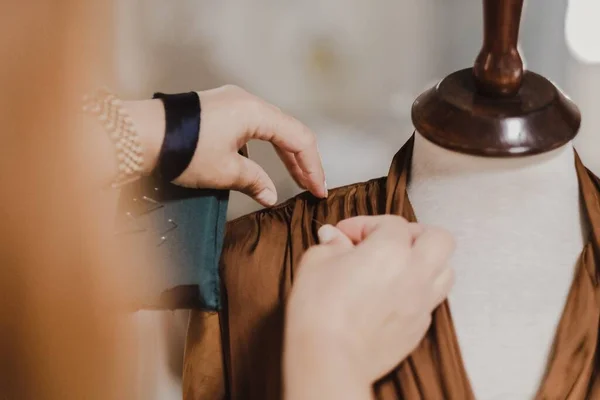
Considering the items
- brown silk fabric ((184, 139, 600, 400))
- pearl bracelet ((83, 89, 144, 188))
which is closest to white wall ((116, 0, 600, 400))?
brown silk fabric ((184, 139, 600, 400))

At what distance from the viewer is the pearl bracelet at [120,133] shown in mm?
558

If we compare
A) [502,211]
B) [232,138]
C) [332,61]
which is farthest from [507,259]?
[332,61]

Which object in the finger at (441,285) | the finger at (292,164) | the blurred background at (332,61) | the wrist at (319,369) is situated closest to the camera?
the wrist at (319,369)

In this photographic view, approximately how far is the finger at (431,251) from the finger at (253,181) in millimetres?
190

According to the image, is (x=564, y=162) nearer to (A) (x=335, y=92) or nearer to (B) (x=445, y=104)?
(B) (x=445, y=104)

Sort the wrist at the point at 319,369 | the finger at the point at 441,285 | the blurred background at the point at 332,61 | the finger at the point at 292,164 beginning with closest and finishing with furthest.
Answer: the wrist at the point at 319,369, the finger at the point at 441,285, the finger at the point at 292,164, the blurred background at the point at 332,61

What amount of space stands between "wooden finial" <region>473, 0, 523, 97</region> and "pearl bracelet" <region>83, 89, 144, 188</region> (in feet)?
1.03

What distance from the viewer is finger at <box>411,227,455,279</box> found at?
0.57 metres

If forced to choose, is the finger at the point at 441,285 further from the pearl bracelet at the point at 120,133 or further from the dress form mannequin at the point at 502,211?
the pearl bracelet at the point at 120,133

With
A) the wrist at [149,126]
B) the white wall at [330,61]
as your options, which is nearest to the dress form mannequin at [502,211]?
the wrist at [149,126]

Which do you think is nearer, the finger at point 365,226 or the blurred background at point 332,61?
the finger at point 365,226

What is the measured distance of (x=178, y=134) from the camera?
0.60 metres

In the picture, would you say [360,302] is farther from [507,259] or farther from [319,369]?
[507,259]

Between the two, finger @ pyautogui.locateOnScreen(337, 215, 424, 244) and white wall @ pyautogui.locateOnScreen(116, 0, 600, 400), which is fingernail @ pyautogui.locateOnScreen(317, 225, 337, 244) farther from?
white wall @ pyautogui.locateOnScreen(116, 0, 600, 400)
